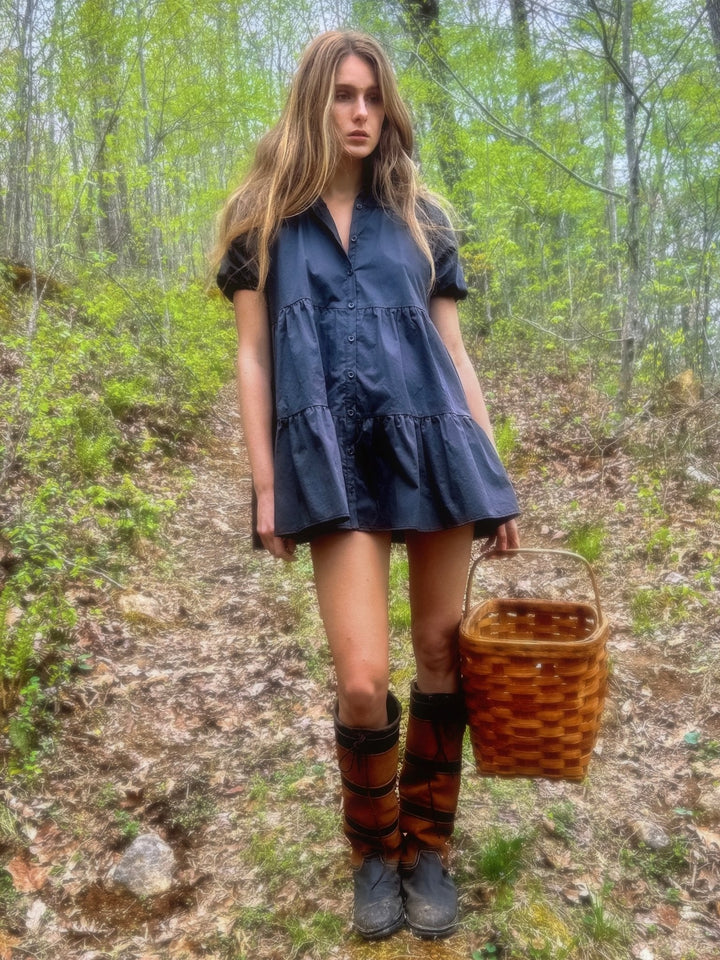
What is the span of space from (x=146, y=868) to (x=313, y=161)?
2.20 m

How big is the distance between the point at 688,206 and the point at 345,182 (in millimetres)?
6421

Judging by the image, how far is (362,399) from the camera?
172cm

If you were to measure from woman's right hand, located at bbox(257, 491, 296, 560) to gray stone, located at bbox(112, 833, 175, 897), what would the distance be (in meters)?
1.18

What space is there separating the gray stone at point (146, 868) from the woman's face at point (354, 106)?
224cm

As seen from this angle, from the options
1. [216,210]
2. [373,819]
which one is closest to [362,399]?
[373,819]

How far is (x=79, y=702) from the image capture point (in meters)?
2.81

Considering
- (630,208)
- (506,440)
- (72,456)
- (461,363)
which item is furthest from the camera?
(506,440)

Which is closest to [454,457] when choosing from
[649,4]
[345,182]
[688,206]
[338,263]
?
[338,263]

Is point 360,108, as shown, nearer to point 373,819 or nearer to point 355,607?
point 355,607

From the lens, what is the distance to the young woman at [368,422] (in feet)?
5.51

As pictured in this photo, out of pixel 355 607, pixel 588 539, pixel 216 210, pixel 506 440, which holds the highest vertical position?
pixel 216 210

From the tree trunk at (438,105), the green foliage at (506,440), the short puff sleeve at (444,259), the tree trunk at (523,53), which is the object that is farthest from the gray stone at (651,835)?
the tree trunk at (523,53)

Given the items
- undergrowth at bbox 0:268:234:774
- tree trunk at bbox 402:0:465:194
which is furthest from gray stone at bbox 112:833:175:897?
tree trunk at bbox 402:0:465:194

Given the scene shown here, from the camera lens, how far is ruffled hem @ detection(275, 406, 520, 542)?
1.63 metres
